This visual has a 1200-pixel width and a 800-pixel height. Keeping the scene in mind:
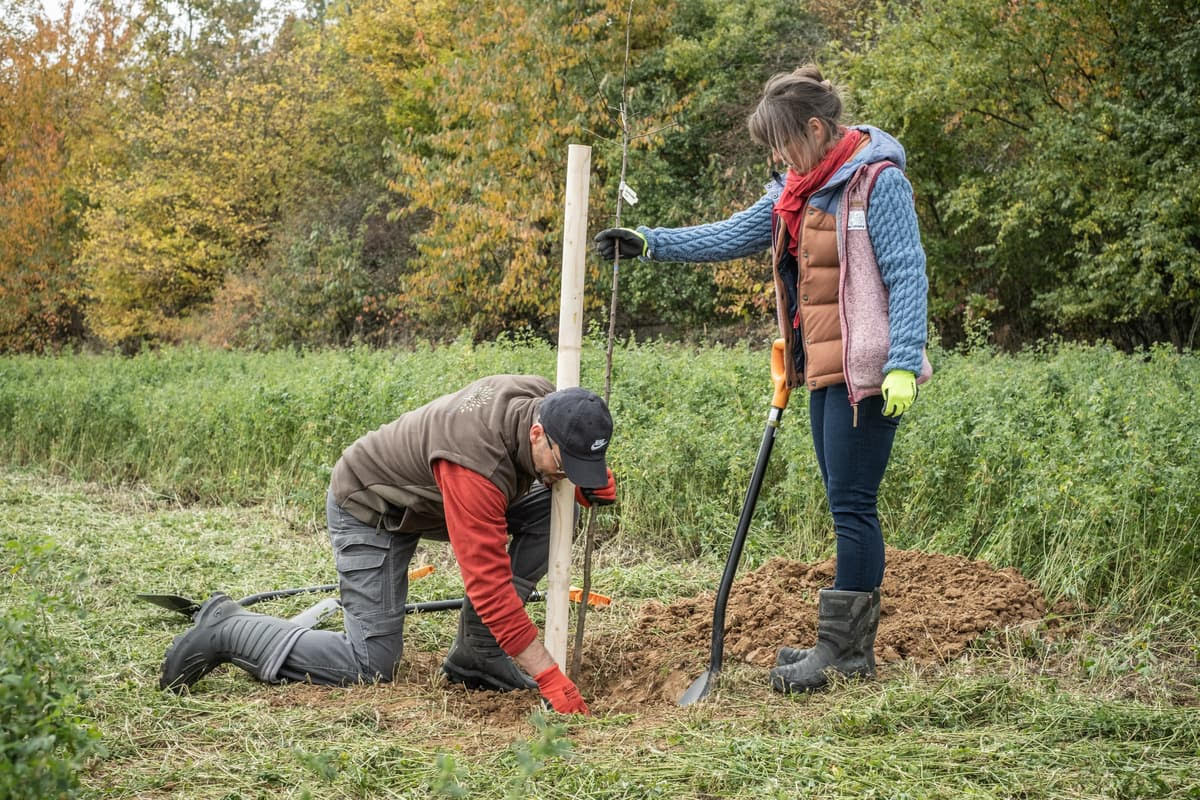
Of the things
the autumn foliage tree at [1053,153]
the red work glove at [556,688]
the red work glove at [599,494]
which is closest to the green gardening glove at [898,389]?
the red work glove at [599,494]

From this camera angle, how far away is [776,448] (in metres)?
6.14

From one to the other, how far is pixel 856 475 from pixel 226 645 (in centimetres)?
223

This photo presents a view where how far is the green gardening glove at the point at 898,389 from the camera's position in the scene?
3.29 metres

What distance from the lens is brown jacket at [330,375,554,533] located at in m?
3.43

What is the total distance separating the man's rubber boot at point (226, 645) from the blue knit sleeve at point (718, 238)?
6.20 feet

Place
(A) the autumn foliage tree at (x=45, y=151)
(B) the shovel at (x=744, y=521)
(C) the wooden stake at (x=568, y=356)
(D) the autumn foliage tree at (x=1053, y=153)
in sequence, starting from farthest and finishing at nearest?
1. (A) the autumn foliage tree at (x=45, y=151)
2. (D) the autumn foliage tree at (x=1053, y=153)
3. (B) the shovel at (x=744, y=521)
4. (C) the wooden stake at (x=568, y=356)

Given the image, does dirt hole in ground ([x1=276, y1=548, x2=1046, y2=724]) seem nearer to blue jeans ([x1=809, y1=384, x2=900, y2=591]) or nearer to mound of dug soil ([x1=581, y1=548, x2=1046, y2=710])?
mound of dug soil ([x1=581, y1=548, x2=1046, y2=710])

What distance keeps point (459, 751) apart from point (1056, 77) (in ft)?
43.7

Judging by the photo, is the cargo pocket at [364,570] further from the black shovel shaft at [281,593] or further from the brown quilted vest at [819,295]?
the brown quilted vest at [819,295]

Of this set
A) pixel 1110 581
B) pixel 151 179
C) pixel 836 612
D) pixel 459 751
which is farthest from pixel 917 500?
pixel 151 179

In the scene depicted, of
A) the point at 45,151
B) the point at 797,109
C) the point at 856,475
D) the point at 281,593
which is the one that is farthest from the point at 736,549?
the point at 45,151

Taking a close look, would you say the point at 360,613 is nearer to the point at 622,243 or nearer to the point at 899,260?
the point at 622,243

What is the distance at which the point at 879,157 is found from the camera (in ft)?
11.3

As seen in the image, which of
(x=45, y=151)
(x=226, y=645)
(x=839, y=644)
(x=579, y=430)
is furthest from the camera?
(x=45, y=151)
